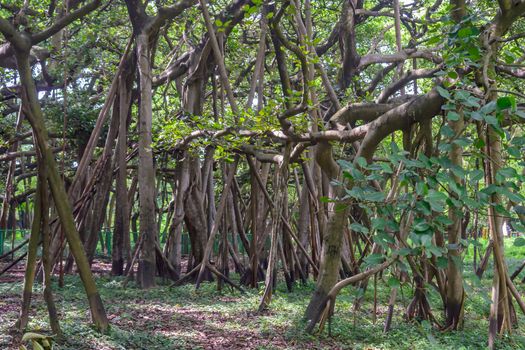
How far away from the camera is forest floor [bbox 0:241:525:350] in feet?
14.5

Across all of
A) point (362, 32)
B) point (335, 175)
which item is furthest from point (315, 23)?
point (335, 175)

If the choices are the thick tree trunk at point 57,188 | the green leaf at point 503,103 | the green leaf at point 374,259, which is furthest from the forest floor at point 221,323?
the green leaf at point 503,103

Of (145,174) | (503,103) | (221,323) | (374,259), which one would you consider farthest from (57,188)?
(145,174)

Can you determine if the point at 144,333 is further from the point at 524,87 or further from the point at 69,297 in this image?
the point at 524,87

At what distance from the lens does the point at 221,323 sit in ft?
18.2

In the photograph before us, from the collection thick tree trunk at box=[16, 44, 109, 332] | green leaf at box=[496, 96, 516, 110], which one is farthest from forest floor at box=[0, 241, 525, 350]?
green leaf at box=[496, 96, 516, 110]

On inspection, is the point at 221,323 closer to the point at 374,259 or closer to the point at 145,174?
the point at 145,174

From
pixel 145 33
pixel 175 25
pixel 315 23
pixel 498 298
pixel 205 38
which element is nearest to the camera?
pixel 498 298

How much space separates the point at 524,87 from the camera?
7812 millimetres

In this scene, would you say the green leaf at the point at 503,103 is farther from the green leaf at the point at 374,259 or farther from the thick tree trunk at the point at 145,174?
the thick tree trunk at the point at 145,174

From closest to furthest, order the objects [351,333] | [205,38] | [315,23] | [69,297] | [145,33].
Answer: [351,333], [69,297], [145,33], [205,38], [315,23]

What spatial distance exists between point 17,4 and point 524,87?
22.3 feet

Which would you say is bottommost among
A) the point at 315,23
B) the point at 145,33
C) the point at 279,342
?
the point at 279,342

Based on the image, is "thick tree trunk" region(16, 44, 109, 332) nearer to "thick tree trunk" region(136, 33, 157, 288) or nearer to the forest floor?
the forest floor
